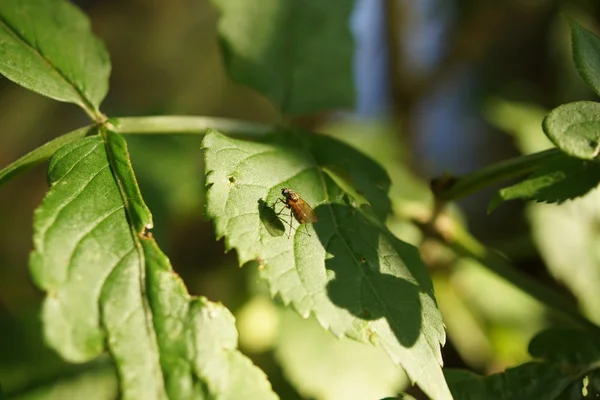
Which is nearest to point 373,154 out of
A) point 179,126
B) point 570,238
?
point 570,238

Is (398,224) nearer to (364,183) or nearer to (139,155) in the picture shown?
(364,183)

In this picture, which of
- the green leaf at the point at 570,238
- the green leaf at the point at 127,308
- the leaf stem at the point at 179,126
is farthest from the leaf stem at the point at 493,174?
the green leaf at the point at 570,238

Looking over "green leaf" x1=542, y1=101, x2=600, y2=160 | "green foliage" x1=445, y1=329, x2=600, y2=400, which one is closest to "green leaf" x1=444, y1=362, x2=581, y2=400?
"green foliage" x1=445, y1=329, x2=600, y2=400

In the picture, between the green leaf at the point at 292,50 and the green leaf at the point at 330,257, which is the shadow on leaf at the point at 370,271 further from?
the green leaf at the point at 292,50

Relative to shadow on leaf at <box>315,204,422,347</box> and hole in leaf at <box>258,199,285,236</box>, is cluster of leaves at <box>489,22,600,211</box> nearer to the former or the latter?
shadow on leaf at <box>315,204,422,347</box>

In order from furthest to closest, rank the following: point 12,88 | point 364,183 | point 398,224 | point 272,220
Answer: point 12,88
point 398,224
point 364,183
point 272,220

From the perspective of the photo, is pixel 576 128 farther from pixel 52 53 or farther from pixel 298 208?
pixel 52 53

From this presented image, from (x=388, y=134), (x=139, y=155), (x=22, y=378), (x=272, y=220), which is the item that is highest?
(x=272, y=220)

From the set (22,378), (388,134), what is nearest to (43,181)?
(22,378)
